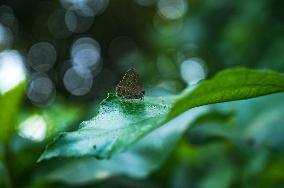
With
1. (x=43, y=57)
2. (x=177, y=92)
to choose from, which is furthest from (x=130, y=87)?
(x=43, y=57)

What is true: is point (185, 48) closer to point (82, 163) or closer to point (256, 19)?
point (256, 19)

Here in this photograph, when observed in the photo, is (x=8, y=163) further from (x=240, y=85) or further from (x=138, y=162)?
(x=240, y=85)

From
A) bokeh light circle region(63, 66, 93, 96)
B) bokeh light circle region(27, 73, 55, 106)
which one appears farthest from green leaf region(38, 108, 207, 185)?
bokeh light circle region(63, 66, 93, 96)

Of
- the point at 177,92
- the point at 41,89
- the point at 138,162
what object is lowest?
the point at 138,162

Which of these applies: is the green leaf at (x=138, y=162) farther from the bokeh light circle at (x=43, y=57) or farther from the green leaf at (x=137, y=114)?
the bokeh light circle at (x=43, y=57)

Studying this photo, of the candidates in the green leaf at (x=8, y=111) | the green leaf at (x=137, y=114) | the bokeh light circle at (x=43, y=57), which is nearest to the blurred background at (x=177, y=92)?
the green leaf at (x=8, y=111)

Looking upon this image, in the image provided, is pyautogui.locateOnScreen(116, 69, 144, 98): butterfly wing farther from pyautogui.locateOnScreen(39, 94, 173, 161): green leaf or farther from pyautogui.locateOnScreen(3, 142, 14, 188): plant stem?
pyautogui.locateOnScreen(3, 142, 14, 188): plant stem
